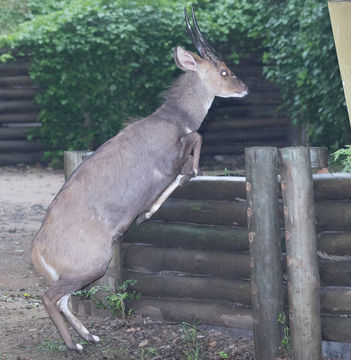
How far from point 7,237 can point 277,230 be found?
4932mm

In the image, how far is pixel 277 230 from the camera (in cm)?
460

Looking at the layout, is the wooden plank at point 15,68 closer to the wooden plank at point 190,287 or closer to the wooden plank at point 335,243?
the wooden plank at point 190,287

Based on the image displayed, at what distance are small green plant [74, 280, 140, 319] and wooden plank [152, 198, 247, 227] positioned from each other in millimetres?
603

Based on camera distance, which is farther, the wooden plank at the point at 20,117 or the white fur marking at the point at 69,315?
the wooden plank at the point at 20,117

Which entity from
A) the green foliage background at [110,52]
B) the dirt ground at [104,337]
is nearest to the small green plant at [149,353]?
the dirt ground at [104,337]

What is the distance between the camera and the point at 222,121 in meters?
14.8

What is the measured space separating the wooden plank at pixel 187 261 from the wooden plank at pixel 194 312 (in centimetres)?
24

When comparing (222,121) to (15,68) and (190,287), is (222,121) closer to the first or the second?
(15,68)

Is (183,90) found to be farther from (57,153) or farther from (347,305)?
(57,153)

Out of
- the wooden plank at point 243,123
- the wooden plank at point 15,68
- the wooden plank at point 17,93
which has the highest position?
the wooden plank at point 15,68

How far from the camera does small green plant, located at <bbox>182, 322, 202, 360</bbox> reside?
4.84 metres

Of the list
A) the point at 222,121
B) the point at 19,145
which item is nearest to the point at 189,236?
the point at 222,121

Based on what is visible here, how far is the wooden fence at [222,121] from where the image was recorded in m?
14.4

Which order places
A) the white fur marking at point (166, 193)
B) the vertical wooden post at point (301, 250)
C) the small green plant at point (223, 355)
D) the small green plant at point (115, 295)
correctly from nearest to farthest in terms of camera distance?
the vertical wooden post at point (301, 250) → the small green plant at point (223, 355) → the white fur marking at point (166, 193) → the small green plant at point (115, 295)
